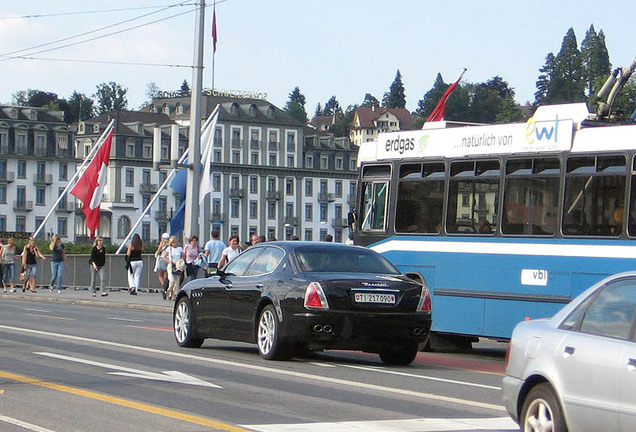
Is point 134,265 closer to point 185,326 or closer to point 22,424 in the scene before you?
point 185,326

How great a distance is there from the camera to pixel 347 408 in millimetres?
11773

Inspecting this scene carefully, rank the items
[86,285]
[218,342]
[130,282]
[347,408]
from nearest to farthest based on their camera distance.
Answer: [347,408]
[218,342]
[130,282]
[86,285]

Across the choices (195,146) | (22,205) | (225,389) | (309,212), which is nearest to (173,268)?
(195,146)

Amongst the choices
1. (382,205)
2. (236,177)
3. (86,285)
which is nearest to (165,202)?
(236,177)

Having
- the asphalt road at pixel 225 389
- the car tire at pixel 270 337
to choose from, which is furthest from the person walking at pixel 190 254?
the car tire at pixel 270 337

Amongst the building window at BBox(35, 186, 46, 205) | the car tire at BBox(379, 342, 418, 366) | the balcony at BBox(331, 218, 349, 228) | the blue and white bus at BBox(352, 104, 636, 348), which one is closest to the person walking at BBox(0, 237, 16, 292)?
the blue and white bus at BBox(352, 104, 636, 348)

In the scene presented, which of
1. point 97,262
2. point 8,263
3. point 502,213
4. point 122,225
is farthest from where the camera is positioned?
point 122,225

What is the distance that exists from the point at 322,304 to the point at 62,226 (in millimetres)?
145413

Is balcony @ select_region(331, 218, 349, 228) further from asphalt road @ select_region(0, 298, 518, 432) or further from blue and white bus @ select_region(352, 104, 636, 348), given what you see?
asphalt road @ select_region(0, 298, 518, 432)

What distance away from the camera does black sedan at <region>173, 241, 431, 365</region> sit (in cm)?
1619

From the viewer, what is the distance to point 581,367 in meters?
8.75

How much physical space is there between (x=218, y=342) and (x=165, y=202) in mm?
144767

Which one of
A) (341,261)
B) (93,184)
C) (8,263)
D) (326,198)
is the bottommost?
(8,263)

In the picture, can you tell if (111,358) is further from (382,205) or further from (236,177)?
(236,177)
